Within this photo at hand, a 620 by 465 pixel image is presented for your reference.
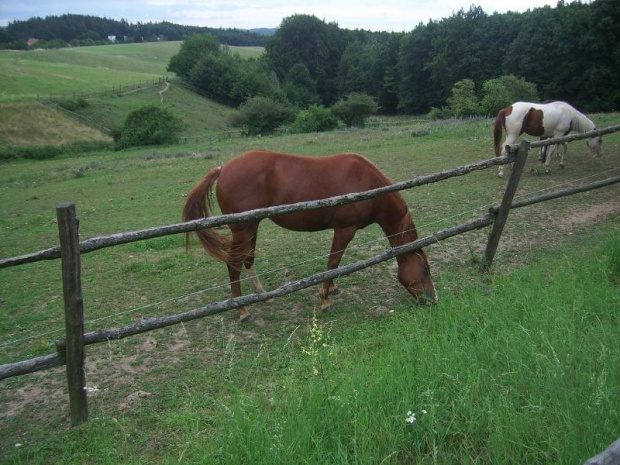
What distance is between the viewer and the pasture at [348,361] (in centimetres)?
242

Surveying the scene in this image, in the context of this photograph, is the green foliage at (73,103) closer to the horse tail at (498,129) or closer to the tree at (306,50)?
the tree at (306,50)

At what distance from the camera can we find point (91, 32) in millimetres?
138750


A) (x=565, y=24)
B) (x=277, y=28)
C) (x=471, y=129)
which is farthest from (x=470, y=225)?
(x=277, y=28)

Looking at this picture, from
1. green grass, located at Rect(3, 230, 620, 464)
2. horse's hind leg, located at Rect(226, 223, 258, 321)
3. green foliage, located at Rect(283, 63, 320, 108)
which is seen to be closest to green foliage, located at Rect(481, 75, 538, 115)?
horse's hind leg, located at Rect(226, 223, 258, 321)

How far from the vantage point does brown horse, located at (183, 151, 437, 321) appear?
552 centimetres

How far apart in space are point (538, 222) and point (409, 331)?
550 cm

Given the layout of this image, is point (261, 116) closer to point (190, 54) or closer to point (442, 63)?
point (442, 63)

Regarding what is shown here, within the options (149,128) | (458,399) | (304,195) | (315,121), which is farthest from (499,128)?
(149,128)

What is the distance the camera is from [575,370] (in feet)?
9.04

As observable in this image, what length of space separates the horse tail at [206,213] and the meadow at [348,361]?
2.96 feet

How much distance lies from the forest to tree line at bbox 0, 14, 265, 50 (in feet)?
178

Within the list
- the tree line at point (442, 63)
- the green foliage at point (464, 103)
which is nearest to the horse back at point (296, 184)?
the green foliage at point (464, 103)

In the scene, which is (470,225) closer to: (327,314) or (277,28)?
(327,314)

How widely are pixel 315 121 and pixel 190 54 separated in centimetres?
4910
